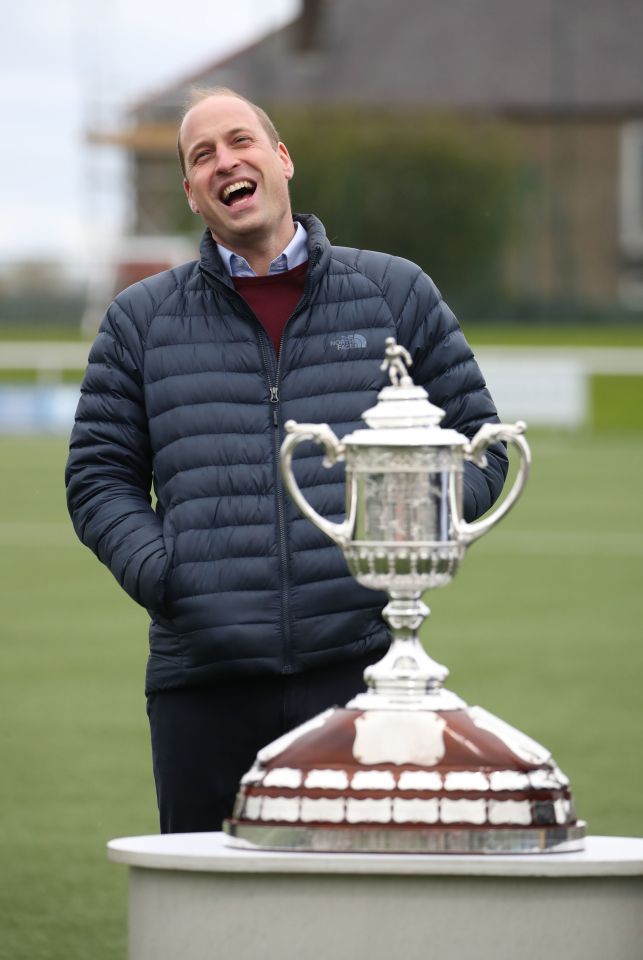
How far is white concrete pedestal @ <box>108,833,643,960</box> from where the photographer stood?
2.14 m

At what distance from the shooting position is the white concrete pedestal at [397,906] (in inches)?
Answer: 84.4

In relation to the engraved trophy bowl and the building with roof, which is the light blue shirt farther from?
the building with roof

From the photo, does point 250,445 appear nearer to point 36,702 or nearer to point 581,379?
point 36,702

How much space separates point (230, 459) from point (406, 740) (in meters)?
0.87

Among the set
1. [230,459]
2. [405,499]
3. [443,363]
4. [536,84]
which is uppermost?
[536,84]

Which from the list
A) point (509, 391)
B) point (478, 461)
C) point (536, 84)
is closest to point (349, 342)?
point (478, 461)

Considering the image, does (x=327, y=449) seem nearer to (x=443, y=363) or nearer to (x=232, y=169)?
(x=232, y=169)

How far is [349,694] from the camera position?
314 cm

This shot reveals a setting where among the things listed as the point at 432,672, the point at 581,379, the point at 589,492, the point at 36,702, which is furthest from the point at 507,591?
the point at 581,379

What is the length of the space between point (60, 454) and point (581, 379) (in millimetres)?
5284

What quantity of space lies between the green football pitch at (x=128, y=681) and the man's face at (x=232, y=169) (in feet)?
6.21

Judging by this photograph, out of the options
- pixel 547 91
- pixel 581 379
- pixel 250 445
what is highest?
pixel 547 91

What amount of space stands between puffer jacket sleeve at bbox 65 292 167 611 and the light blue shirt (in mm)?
165

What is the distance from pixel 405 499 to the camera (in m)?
2.30
